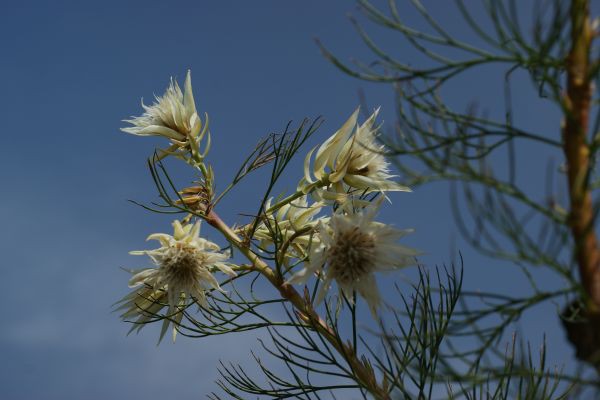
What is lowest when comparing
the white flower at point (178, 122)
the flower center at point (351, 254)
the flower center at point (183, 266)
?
the flower center at point (351, 254)

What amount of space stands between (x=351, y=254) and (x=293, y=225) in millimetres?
387

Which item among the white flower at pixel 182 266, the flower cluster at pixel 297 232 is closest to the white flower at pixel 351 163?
the flower cluster at pixel 297 232

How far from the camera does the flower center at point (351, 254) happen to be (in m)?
1.76

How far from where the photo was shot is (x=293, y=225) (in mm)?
2105

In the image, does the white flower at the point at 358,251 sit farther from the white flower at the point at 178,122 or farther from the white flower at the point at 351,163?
the white flower at the point at 178,122

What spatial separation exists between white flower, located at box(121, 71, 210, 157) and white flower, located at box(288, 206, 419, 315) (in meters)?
0.70

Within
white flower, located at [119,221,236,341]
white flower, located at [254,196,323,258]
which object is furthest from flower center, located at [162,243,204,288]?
white flower, located at [254,196,323,258]

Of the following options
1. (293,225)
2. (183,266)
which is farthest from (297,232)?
(183,266)

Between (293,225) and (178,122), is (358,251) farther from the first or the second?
(178,122)

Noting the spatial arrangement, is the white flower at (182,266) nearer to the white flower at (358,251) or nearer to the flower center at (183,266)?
the flower center at (183,266)

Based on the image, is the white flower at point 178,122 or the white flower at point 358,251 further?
the white flower at point 178,122

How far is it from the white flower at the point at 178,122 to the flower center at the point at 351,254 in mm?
704

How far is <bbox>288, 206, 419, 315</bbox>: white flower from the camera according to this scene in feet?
5.77

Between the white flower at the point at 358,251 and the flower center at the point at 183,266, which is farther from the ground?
the flower center at the point at 183,266
